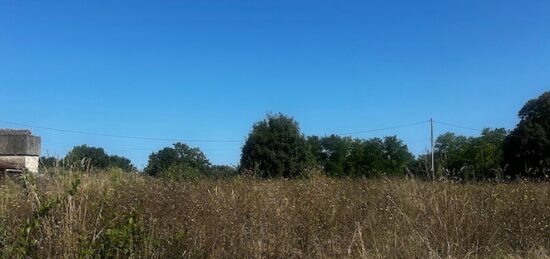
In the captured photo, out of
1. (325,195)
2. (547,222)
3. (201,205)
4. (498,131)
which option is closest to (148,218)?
(201,205)

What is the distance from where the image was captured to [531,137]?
47562 mm

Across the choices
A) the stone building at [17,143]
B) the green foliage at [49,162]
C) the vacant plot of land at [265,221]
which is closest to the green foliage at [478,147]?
the stone building at [17,143]

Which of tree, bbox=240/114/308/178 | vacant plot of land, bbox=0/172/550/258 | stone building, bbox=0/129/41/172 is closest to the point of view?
vacant plot of land, bbox=0/172/550/258

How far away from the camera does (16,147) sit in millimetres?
25812

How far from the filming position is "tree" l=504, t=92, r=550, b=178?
46.9 metres

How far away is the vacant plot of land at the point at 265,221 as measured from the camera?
4.13 metres

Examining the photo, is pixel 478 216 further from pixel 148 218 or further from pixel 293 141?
pixel 293 141

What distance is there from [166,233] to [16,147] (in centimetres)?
2417

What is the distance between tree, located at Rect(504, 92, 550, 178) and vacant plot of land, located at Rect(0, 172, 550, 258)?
43.1m

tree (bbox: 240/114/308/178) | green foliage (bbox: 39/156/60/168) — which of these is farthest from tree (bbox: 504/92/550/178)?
green foliage (bbox: 39/156/60/168)

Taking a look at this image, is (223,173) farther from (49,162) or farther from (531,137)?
(531,137)

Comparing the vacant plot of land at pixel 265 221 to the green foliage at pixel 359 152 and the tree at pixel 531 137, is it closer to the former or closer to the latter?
the tree at pixel 531 137

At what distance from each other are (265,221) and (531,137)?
48202 millimetres

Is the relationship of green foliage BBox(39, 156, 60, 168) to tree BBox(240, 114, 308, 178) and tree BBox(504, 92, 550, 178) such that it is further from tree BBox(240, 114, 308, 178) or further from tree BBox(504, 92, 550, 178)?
tree BBox(504, 92, 550, 178)
